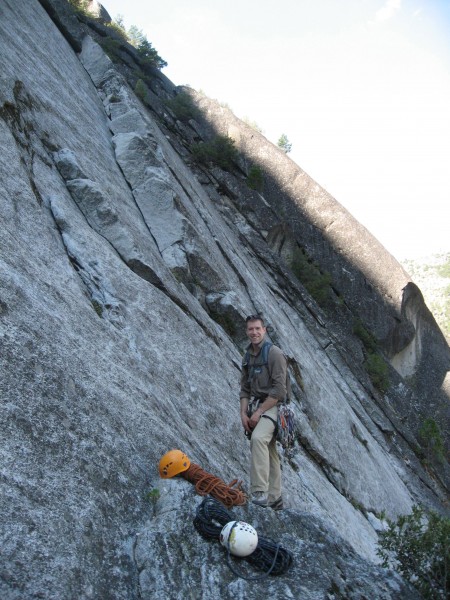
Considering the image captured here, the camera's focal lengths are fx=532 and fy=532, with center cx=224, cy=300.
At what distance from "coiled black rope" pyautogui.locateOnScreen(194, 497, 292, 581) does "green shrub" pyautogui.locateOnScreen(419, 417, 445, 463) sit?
68.0 feet

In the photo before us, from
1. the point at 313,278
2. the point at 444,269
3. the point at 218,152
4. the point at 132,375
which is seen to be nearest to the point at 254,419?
the point at 132,375

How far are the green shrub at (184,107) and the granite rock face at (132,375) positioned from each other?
8.36 m

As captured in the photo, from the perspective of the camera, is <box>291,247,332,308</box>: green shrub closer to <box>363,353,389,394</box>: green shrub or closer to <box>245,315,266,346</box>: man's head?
<box>363,353,389,394</box>: green shrub

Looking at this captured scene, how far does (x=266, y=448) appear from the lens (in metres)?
6.36

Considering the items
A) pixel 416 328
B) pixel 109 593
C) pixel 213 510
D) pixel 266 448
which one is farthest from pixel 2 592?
pixel 416 328

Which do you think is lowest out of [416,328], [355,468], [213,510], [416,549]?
[355,468]

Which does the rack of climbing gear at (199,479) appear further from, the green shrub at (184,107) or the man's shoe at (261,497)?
the green shrub at (184,107)

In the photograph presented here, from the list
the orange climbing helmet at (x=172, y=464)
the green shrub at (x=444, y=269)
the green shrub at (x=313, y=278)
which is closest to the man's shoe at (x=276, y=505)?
the orange climbing helmet at (x=172, y=464)

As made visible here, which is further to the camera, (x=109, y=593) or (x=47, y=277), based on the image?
(x=47, y=277)

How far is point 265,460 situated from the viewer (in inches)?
248

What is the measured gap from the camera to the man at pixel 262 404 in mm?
6297

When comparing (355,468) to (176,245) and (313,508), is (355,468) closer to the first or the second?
(313,508)

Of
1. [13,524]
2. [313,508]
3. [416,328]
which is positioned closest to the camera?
[13,524]

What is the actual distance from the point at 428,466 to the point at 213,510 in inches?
802
